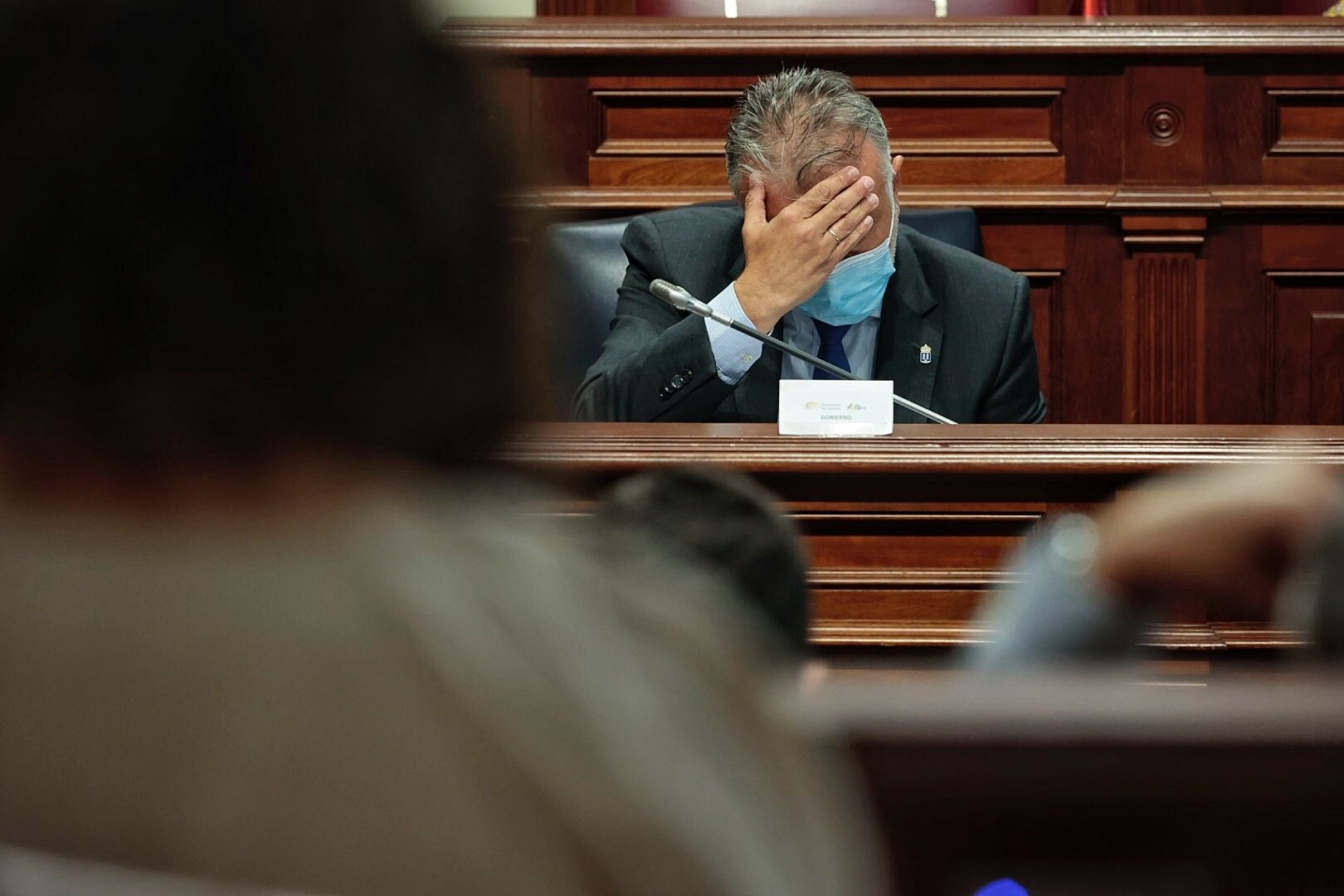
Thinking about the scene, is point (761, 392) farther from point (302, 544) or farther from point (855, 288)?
point (302, 544)

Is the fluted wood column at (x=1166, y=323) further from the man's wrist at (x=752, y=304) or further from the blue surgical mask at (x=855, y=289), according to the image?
the man's wrist at (x=752, y=304)

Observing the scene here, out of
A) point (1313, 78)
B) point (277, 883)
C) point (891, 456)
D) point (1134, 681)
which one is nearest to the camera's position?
point (277, 883)

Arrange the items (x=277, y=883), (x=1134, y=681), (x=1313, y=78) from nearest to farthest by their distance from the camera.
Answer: (x=277, y=883) → (x=1134, y=681) → (x=1313, y=78)

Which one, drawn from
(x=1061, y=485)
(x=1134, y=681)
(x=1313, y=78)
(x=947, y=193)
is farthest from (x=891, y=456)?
(x=1313, y=78)

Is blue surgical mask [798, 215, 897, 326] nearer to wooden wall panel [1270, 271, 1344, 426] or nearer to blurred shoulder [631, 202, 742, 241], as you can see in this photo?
blurred shoulder [631, 202, 742, 241]

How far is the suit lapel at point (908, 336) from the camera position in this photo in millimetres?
1997

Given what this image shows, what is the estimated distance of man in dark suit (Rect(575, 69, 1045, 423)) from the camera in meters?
1.91

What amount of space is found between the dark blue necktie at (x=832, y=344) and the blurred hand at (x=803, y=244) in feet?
0.45

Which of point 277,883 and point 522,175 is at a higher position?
point 522,175

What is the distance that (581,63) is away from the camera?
90.8 inches

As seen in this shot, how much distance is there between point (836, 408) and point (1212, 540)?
975mm

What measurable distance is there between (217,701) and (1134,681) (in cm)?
27

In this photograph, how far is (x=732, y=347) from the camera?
1.91 m

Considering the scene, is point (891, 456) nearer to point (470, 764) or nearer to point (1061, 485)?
point (1061, 485)
